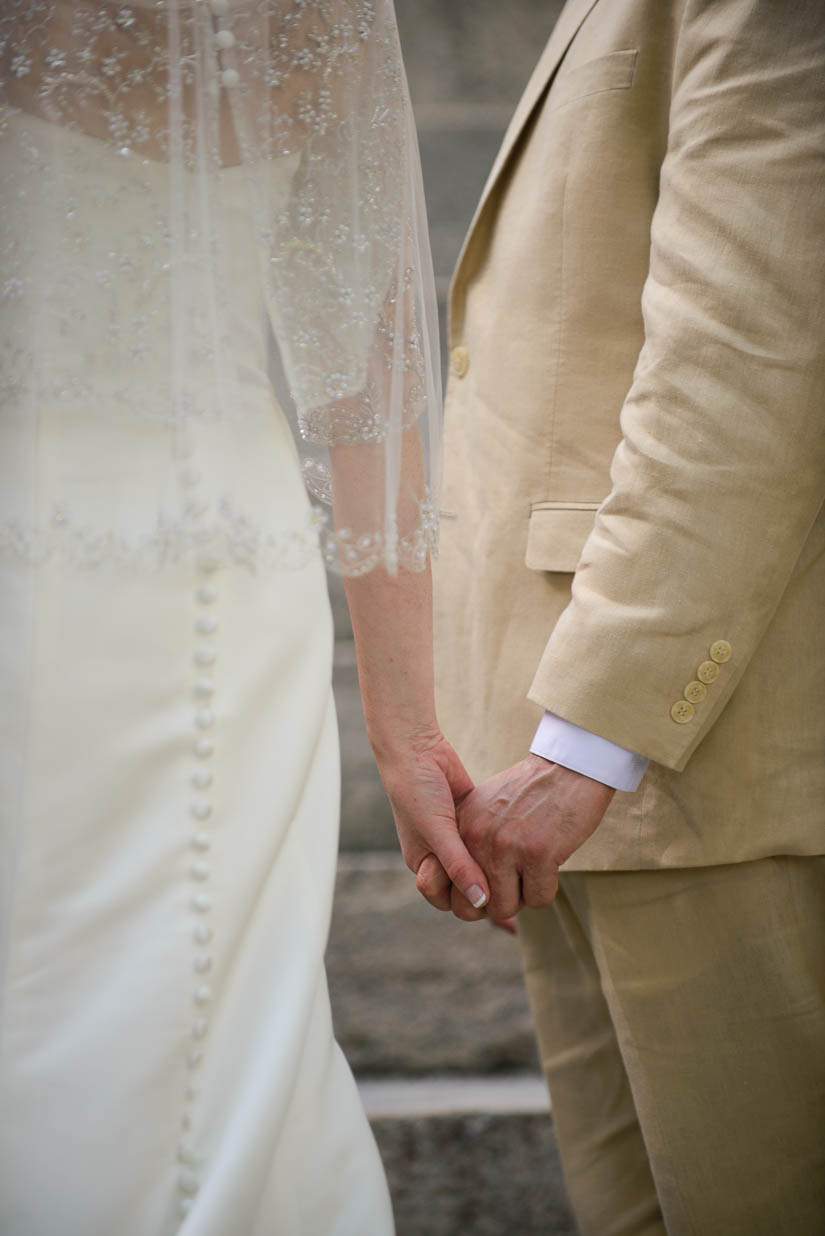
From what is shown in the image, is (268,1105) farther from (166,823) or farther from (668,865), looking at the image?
(668,865)

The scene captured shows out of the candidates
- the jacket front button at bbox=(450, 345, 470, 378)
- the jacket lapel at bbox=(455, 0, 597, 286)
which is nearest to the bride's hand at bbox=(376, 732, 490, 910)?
the jacket front button at bbox=(450, 345, 470, 378)

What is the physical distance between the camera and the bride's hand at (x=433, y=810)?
107 cm

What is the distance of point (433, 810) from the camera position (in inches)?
42.6

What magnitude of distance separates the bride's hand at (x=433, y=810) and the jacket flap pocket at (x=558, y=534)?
22cm

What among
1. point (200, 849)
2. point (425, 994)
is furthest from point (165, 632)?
point (425, 994)

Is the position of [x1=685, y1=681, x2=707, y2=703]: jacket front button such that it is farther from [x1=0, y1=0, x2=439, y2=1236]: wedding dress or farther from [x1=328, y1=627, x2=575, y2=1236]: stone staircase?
[x1=328, y1=627, x2=575, y2=1236]: stone staircase

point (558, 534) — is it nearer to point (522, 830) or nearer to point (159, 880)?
point (522, 830)

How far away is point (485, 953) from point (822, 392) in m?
1.51

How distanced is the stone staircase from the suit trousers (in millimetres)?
1024

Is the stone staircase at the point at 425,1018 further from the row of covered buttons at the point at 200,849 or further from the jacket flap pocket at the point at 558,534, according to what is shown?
the row of covered buttons at the point at 200,849

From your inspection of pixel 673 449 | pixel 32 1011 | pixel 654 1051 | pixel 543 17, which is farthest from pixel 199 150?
pixel 543 17

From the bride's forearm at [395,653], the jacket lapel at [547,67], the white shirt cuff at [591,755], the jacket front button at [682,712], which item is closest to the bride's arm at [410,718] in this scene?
the bride's forearm at [395,653]

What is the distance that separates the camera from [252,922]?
81cm

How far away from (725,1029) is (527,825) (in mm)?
292
